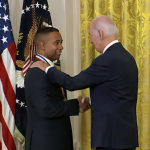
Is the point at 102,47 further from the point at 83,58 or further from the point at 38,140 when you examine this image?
the point at 83,58

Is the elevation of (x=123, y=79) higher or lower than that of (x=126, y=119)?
higher

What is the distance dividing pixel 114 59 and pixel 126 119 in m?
0.39

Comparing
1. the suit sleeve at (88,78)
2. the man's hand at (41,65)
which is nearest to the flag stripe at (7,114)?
the man's hand at (41,65)

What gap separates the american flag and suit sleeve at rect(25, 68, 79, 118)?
0.75 metres

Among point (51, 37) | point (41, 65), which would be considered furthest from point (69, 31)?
point (41, 65)

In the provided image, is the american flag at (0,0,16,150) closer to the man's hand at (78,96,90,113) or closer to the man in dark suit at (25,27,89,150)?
the man in dark suit at (25,27,89,150)

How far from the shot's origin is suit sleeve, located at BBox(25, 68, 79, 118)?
1.90 meters

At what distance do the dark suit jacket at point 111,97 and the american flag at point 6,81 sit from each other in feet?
3.38

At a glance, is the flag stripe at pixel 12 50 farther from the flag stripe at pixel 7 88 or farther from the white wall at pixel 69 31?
the white wall at pixel 69 31

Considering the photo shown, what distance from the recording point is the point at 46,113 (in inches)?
75.0

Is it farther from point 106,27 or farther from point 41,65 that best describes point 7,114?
point 106,27

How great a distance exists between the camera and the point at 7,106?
267 cm

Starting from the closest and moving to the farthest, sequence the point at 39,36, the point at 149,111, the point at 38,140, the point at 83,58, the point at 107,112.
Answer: the point at 107,112, the point at 38,140, the point at 39,36, the point at 149,111, the point at 83,58

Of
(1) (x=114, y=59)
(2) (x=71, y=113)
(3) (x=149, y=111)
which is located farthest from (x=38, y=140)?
(3) (x=149, y=111)
